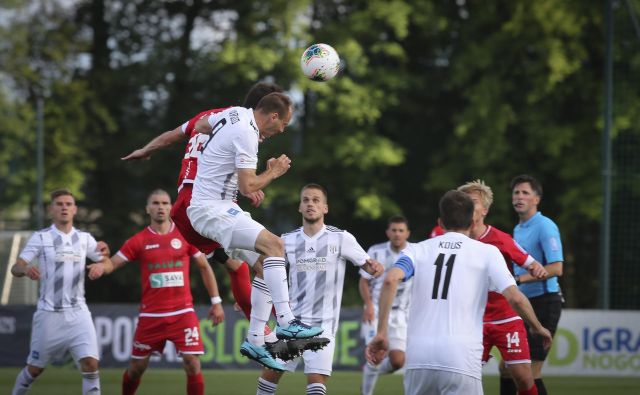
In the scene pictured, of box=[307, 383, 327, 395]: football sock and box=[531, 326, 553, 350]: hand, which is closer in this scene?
box=[531, 326, 553, 350]: hand

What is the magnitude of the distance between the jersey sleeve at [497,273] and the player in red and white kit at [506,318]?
2.43 metres

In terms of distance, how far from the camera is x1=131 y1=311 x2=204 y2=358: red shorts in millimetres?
11619

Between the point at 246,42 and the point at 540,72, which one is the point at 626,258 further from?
the point at 246,42

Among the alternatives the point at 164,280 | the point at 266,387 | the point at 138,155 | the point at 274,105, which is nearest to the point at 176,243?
the point at 164,280

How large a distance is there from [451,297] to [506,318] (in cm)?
308

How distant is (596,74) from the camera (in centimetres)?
2638

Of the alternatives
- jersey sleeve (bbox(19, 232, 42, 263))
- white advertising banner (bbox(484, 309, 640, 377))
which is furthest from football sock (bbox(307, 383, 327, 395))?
white advertising banner (bbox(484, 309, 640, 377))

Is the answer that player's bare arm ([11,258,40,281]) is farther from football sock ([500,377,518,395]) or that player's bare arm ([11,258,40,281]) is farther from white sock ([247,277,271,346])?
football sock ([500,377,518,395])

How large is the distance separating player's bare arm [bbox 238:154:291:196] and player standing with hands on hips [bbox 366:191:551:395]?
1470mm

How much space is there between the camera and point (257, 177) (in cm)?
832

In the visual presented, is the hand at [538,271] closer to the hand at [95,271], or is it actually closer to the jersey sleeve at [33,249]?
the hand at [95,271]

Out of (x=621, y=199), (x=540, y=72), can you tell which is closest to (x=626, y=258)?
(x=621, y=199)

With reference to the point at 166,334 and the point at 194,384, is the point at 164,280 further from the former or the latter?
the point at 194,384

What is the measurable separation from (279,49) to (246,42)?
818 mm
